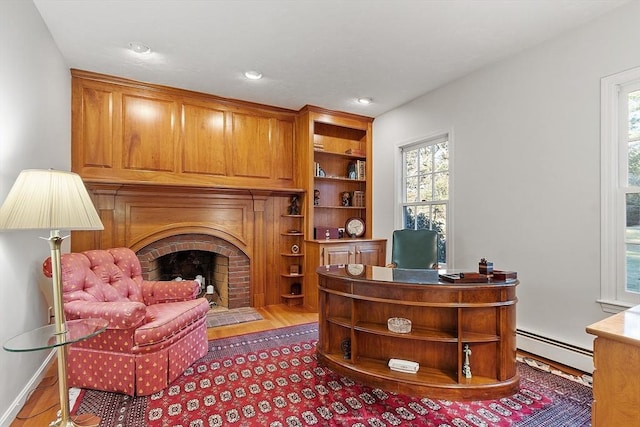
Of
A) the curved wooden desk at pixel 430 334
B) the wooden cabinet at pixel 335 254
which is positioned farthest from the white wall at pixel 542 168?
the wooden cabinet at pixel 335 254

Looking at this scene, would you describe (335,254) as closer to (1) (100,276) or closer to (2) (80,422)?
(1) (100,276)

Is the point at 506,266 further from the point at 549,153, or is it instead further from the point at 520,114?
the point at 520,114

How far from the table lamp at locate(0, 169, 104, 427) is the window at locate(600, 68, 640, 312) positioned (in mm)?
3532

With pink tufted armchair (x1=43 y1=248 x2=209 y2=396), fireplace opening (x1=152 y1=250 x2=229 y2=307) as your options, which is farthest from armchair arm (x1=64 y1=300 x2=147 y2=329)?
fireplace opening (x1=152 y1=250 x2=229 y2=307)

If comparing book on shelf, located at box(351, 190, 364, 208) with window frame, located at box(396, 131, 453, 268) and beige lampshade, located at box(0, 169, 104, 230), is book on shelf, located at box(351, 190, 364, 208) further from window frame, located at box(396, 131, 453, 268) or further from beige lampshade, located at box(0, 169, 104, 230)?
beige lampshade, located at box(0, 169, 104, 230)

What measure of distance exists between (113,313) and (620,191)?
12.2 feet

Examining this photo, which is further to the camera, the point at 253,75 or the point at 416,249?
the point at 253,75

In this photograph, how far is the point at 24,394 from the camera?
2.09m

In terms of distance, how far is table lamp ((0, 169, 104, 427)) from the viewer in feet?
5.34

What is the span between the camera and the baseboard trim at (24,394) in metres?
1.85

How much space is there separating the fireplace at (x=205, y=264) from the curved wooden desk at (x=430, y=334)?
212 cm

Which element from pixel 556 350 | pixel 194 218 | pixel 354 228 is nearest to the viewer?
pixel 556 350

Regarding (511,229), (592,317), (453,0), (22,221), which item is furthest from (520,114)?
(22,221)

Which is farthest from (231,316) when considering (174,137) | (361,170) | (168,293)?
(361,170)
